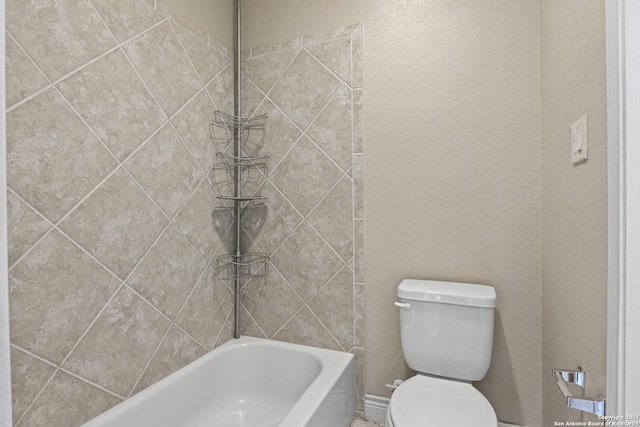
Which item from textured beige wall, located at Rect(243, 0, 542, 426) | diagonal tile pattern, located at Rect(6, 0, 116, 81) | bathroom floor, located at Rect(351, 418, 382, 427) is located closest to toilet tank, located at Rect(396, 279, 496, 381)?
textured beige wall, located at Rect(243, 0, 542, 426)

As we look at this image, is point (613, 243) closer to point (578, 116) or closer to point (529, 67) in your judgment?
point (578, 116)

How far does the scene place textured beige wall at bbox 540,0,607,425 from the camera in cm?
85

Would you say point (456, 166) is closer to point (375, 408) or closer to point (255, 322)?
point (375, 408)

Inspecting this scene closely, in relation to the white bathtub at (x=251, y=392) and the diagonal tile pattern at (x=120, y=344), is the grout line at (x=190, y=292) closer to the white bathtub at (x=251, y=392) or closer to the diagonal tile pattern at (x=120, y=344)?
the diagonal tile pattern at (x=120, y=344)

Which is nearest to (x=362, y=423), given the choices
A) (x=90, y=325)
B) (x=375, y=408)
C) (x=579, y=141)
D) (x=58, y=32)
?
(x=375, y=408)

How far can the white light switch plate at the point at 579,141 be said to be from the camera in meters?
0.96

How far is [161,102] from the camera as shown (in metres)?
1.55

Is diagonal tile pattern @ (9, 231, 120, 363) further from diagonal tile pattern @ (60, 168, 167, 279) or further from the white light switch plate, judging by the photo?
the white light switch plate

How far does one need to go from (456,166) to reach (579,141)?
644mm

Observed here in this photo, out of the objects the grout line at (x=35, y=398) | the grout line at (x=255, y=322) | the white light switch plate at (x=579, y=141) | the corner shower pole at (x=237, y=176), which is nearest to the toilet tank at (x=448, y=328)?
the white light switch plate at (x=579, y=141)

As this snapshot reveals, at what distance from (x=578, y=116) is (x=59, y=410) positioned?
6.17ft

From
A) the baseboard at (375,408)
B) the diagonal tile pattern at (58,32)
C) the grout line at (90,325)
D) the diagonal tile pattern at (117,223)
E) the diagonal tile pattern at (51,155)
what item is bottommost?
the baseboard at (375,408)

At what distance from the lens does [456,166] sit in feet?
5.38

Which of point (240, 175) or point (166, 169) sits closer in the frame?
point (166, 169)
